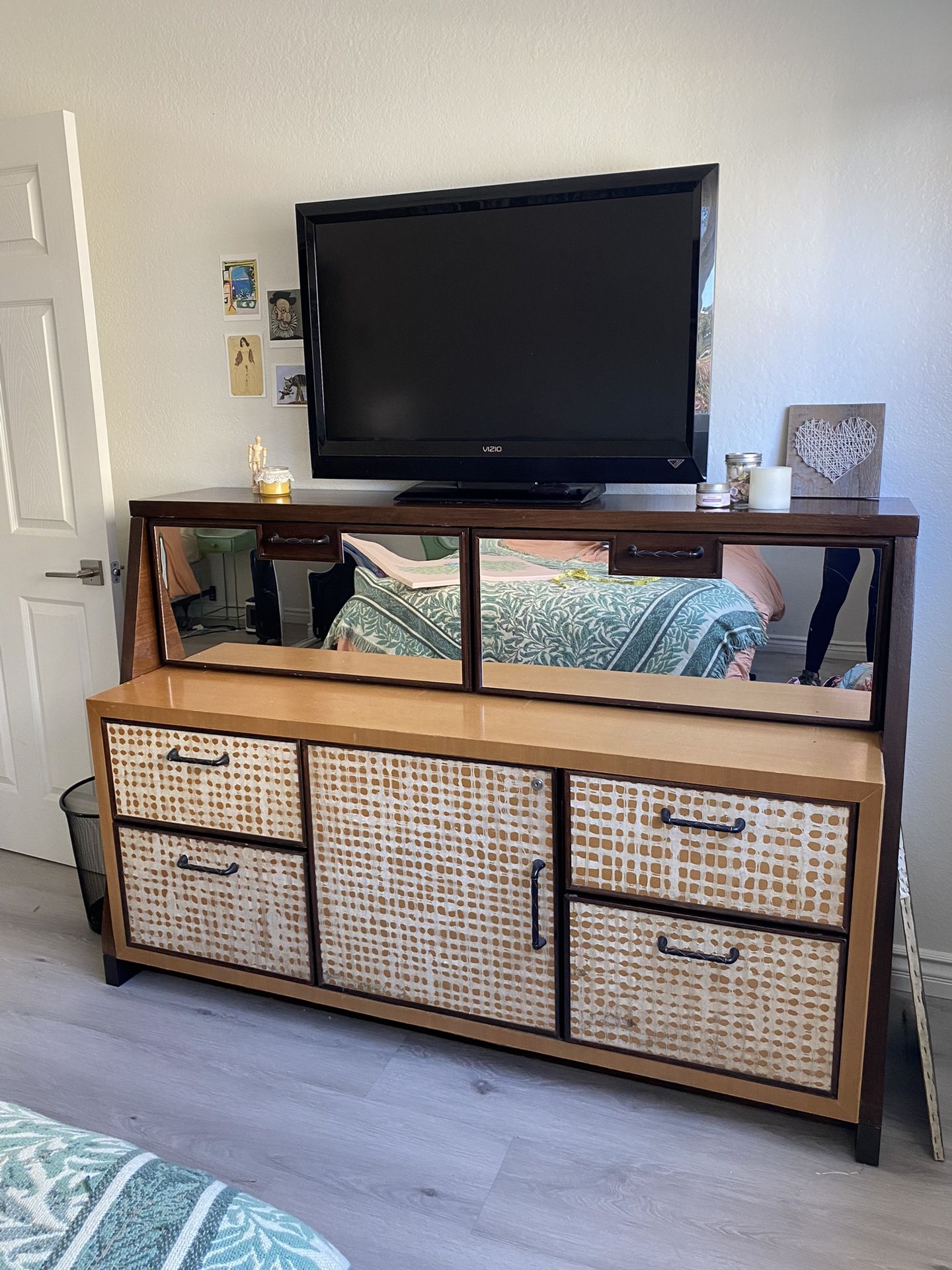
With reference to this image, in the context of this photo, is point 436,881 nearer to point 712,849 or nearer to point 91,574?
point 712,849

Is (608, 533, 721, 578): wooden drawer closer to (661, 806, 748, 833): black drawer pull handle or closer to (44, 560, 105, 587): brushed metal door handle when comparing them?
(661, 806, 748, 833): black drawer pull handle

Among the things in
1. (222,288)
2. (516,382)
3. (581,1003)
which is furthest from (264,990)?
(222,288)

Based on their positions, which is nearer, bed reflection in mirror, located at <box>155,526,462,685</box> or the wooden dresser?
the wooden dresser

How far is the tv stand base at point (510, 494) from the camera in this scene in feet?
6.77

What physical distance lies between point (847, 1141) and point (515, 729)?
99 centimetres

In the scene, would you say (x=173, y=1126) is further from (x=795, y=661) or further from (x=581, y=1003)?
(x=795, y=661)

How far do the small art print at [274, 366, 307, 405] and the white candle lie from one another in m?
1.17

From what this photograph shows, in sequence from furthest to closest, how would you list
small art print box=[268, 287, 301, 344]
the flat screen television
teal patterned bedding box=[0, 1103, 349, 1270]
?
small art print box=[268, 287, 301, 344]
the flat screen television
teal patterned bedding box=[0, 1103, 349, 1270]

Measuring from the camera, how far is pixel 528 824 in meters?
1.92

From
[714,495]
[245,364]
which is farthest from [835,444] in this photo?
[245,364]

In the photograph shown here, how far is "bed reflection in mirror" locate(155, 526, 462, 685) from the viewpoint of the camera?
7.03 feet

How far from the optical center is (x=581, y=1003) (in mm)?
1941

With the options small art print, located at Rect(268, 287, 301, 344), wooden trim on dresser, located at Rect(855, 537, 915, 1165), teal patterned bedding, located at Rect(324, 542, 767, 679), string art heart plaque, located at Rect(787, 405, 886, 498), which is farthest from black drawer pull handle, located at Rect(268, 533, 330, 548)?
wooden trim on dresser, located at Rect(855, 537, 915, 1165)

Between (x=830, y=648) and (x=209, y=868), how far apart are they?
141 cm
